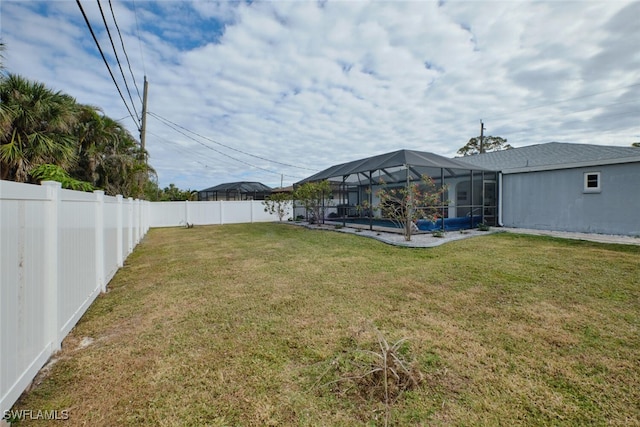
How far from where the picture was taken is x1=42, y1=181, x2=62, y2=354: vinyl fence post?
7.38 feet

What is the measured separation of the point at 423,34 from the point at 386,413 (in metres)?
9.62

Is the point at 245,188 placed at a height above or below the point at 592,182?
above

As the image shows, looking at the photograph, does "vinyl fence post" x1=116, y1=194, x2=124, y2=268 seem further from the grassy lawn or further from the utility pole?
the utility pole

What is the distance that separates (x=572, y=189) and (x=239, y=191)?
21139mm

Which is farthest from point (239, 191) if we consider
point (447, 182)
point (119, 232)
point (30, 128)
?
point (119, 232)

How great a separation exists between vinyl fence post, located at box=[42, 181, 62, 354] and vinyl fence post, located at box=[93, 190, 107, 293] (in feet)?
5.77

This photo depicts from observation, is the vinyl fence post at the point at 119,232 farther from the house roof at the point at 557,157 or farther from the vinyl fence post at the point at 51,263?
the house roof at the point at 557,157

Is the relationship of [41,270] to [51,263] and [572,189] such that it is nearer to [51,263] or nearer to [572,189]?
[51,263]

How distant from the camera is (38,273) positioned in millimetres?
2080

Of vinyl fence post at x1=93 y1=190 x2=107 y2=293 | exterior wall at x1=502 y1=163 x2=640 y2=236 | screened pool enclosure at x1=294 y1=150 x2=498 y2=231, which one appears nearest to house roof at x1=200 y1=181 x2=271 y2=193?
screened pool enclosure at x1=294 y1=150 x2=498 y2=231

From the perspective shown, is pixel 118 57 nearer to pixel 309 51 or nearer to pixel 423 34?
pixel 309 51

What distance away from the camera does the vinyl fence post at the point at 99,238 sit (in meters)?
4.02

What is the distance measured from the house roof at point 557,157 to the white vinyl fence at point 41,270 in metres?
13.2

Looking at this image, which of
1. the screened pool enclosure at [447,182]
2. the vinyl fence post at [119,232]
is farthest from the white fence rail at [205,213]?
the vinyl fence post at [119,232]
